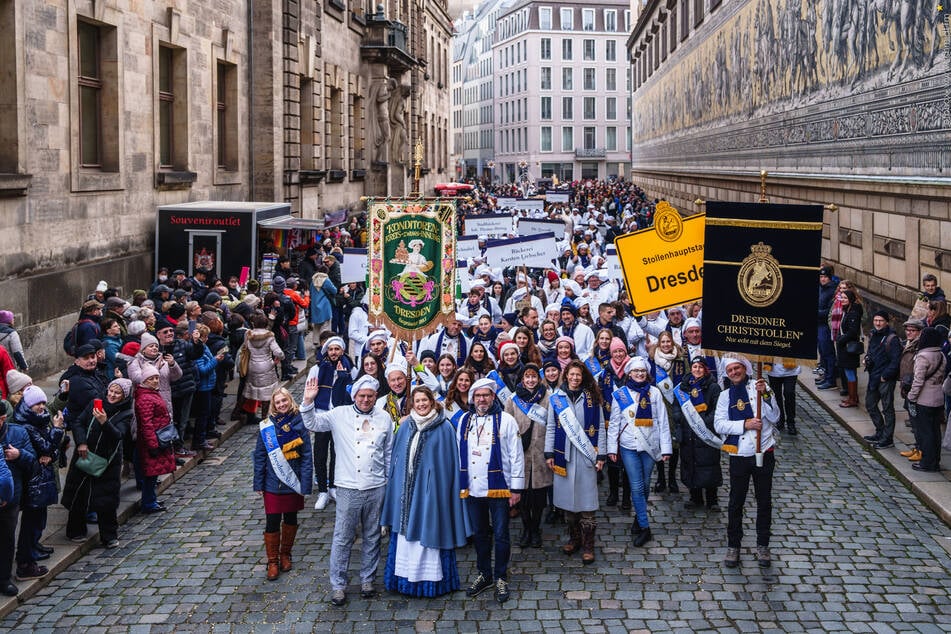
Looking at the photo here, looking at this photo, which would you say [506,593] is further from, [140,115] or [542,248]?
[140,115]

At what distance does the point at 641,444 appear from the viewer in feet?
29.6

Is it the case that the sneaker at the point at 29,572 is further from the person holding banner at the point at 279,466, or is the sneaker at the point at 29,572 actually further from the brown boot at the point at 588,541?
the brown boot at the point at 588,541

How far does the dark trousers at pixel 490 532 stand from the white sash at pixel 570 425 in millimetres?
922

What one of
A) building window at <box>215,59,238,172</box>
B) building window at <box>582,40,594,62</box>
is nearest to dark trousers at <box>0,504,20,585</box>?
building window at <box>215,59,238,172</box>

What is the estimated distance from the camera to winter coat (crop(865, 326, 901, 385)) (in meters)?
11.6

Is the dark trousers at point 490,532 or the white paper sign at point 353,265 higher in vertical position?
the white paper sign at point 353,265

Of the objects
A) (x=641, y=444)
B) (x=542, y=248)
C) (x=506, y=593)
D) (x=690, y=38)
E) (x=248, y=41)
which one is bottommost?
(x=506, y=593)

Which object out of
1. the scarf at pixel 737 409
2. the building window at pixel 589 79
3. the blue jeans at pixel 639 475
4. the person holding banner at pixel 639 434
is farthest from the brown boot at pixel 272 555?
the building window at pixel 589 79

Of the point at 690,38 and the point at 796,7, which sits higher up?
the point at 690,38

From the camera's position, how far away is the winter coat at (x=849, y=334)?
13594mm

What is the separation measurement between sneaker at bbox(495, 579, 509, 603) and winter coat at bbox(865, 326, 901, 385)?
5689 mm

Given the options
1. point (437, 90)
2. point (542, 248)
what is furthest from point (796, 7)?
point (437, 90)

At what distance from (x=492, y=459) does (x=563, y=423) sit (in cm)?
Answer: 92

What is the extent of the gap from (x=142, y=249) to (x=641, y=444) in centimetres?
1236
